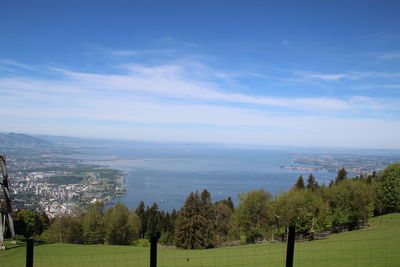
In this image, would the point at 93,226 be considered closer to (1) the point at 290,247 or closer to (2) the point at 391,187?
(1) the point at 290,247

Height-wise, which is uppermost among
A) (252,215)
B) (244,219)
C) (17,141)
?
(17,141)

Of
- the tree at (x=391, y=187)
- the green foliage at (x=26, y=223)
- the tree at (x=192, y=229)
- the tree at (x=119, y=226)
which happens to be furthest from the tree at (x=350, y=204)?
the green foliage at (x=26, y=223)

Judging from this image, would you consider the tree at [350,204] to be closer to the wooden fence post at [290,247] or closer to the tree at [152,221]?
the tree at [152,221]

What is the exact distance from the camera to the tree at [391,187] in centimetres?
3425

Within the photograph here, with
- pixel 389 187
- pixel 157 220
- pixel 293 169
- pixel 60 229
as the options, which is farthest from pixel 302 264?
pixel 293 169

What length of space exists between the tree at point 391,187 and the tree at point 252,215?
16890mm

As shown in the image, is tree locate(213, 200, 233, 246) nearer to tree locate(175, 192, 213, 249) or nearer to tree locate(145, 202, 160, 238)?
tree locate(175, 192, 213, 249)

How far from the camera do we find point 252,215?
1172 inches

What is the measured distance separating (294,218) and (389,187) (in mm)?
15525

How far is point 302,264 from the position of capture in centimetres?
1015

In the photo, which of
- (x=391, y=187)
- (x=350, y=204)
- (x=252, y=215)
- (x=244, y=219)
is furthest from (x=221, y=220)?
(x=391, y=187)

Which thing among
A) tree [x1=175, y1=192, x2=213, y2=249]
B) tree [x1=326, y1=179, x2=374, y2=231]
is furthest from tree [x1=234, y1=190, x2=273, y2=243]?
tree [x1=326, y1=179, x2=374, y2=231]

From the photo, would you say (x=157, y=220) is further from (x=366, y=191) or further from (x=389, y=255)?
(x=389, y=255)

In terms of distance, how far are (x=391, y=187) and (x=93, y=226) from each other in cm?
3637
